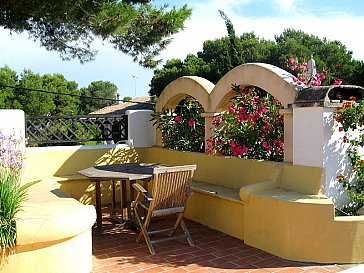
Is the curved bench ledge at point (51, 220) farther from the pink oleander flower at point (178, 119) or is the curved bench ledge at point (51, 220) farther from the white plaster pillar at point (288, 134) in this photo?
the pink oleander flower at point (178, 119)

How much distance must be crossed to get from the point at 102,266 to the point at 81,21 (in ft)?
15.5

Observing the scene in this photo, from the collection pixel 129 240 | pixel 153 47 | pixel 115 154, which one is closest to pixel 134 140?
pixel 115 154

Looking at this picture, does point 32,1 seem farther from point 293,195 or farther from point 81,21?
point 293,195

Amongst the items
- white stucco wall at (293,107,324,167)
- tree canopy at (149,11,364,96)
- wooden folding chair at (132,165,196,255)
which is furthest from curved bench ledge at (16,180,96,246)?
tree canopy at (149,11,364,96)

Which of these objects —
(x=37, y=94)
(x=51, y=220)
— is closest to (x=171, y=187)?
(x=51, y=220)

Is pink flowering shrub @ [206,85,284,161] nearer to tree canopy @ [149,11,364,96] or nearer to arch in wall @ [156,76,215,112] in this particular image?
arch in wall @ [156,76,215,112]

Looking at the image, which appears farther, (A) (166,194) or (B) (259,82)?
(B) (259,82)

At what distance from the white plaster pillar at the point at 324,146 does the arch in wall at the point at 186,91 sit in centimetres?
217

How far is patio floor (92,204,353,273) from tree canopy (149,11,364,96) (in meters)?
18.0

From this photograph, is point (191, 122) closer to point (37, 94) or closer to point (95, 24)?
point (95, 24)

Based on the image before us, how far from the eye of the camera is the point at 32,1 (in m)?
6.89

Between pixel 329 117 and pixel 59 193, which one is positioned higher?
pixel 329 117

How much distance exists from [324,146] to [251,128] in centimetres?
161

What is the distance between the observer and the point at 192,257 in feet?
16.1
